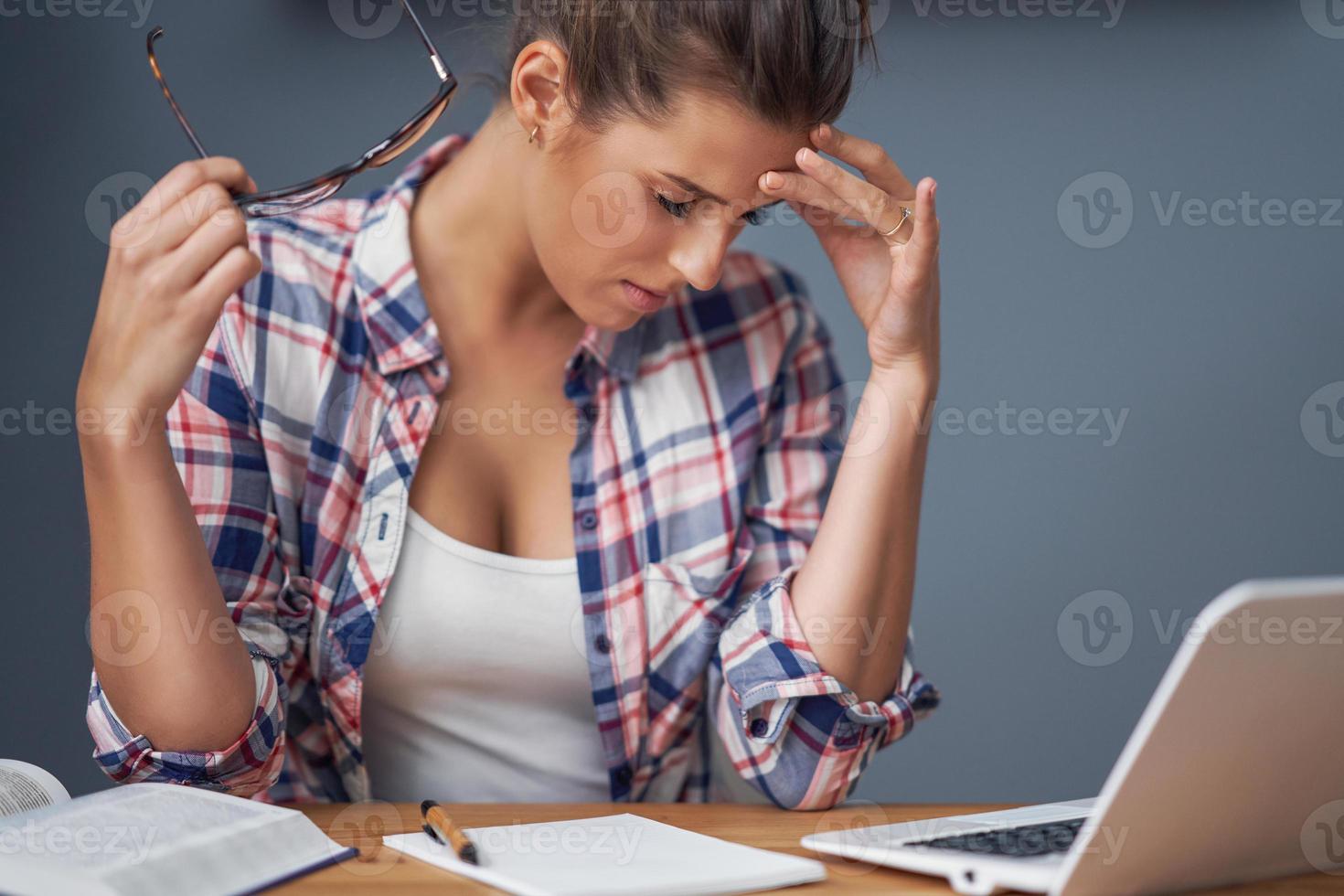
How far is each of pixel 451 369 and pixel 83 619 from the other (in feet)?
2.60

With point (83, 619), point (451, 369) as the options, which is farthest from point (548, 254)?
point (83, 619)

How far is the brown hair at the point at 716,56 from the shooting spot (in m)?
0.92

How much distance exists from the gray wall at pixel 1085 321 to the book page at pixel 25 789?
0.98 m

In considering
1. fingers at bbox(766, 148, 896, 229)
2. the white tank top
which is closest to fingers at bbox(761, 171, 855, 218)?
fingers at bbox(766, 148, 896, 229)

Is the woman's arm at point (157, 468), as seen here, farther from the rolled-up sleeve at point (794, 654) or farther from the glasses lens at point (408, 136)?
the rolled-up sleeve at point (794, 654)

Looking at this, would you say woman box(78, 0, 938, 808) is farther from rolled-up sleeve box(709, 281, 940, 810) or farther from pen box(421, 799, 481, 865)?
pen box(421, 799, 481, 865)

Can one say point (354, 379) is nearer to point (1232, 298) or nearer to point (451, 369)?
point (451, 369)

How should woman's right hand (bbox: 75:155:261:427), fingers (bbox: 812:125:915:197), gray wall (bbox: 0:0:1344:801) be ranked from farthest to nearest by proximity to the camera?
gray wall (bbox: 0:0:1344:801) → fingers (bbox: 812:125:915:197) → woman's right hand (bbox: 75:155:261:427)

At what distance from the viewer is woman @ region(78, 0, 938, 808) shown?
0.86 m

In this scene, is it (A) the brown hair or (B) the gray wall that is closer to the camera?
(A) the brown hair

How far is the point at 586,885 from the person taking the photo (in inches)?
25.6

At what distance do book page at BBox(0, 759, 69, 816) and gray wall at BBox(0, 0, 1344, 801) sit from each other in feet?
3.21

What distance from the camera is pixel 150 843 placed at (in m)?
0.65

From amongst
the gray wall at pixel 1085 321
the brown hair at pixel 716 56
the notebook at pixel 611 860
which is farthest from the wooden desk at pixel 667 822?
the gray wall at pixel 1085 321
